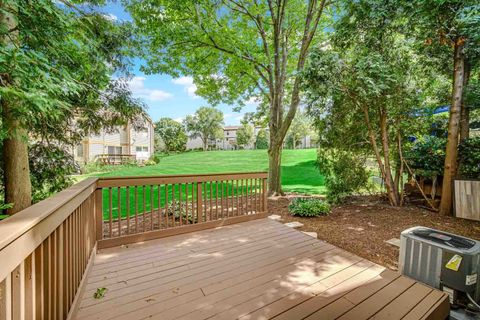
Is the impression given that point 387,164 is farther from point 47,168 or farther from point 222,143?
point 222,143

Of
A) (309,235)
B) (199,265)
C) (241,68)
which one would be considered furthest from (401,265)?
(241,68)

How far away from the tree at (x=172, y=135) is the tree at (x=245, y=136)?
9117mm

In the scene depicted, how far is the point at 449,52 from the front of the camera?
15.7 ft

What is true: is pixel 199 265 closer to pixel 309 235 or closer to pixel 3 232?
pixel 309 235

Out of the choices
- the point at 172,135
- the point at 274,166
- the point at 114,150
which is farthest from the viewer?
the point at 172,135

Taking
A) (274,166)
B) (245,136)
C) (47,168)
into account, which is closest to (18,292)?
(47,168)

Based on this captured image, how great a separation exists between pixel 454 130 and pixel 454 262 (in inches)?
155

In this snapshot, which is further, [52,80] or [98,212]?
[98,212]

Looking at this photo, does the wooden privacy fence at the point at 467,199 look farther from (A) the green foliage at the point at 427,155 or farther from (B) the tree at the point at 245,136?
(B) the tree at the point at 245,136

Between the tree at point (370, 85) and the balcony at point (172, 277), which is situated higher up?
the tree at point (370, 85)

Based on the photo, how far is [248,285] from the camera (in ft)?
7.50

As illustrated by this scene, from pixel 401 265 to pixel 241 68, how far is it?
6.77 metres

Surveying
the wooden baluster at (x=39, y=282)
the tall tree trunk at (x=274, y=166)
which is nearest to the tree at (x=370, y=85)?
the tall tree trunk at (x=274, y=166)

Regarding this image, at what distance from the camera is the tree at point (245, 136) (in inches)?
1444
